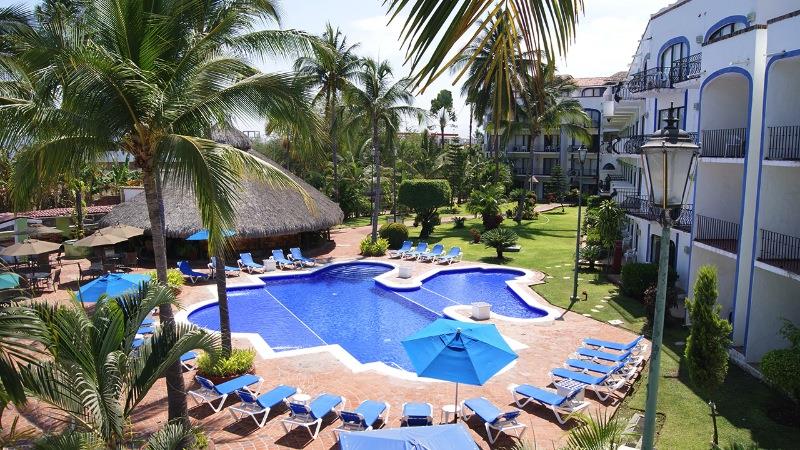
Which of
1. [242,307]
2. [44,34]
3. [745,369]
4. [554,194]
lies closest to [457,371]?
[745,369]

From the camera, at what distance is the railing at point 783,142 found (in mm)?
12195

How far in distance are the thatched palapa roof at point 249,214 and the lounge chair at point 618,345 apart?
13.4 metres

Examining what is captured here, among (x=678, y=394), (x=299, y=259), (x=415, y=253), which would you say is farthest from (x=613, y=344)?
(x=299, y=259)

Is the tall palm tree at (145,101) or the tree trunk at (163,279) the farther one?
the tree trunk at (163,279)

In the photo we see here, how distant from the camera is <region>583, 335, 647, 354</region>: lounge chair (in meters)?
13.2

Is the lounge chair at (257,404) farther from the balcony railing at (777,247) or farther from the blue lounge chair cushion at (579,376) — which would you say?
the balcony railing at (777,247)

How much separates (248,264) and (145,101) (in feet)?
50.8

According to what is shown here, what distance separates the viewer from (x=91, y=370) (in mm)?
6379

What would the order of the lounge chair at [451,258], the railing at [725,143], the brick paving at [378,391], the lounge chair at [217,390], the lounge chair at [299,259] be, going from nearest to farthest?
the brick paving at [378,391] → the lounge chair at [217,390] → the railing at [725,143] → the lounge chair at [299,259] → the lounge chair at [451,258]

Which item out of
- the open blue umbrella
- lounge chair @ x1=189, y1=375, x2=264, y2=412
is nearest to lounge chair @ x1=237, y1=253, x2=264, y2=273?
lounge chair @ x1=189, y1=375, x2=264, y2=412

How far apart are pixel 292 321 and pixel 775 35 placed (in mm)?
14800

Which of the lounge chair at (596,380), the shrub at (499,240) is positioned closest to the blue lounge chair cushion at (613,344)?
the lounge chair at (596,380)

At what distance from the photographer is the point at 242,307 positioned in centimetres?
1927

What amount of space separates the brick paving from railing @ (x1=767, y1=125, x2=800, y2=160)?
580cm
